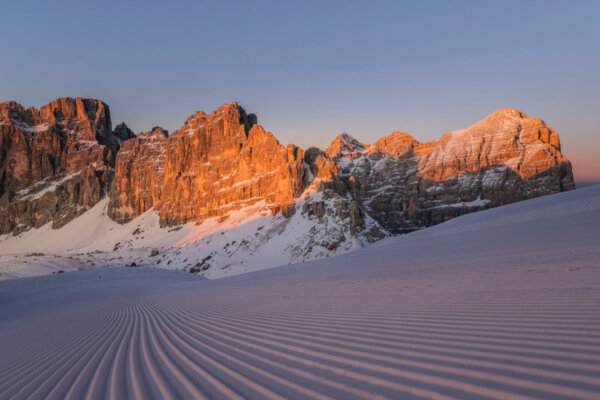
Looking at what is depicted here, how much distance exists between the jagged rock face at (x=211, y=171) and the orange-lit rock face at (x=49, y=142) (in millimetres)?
23236

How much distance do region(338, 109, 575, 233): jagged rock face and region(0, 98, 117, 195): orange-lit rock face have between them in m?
112

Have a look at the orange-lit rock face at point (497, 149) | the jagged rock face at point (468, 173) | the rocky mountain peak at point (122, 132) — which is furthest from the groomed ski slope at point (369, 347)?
the rocky mountain peak at point (122, 132)

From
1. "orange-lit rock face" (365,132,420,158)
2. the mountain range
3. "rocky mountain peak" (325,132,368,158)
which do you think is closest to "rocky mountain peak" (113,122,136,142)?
the mountain range

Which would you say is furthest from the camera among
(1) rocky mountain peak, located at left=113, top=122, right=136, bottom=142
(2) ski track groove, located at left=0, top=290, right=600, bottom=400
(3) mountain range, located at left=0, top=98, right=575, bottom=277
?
(1) rocky mountain peak, located at left=113, top=122, right=136, bottom=142

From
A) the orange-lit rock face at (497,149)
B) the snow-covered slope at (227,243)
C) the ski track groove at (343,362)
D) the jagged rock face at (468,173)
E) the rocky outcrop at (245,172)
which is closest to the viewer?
the ski track groove at (343,362)

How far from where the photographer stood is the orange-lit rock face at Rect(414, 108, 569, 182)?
87812mm

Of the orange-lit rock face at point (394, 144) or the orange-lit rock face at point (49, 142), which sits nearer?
the orange-lit rock face at point (49, 142)

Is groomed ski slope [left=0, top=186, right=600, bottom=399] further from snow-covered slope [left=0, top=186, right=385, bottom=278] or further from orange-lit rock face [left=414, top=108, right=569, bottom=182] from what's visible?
orange-lit rock face [left=414, top=108, right=569, bottom=182]

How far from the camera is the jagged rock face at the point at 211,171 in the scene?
6875 centimetres

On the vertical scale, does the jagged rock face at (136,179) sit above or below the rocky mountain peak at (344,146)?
below

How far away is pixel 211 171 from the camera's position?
90500 millimetres

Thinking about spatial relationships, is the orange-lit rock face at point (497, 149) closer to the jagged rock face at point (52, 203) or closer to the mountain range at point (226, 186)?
the mountain range at point (226, 186)

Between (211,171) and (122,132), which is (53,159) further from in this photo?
(211,171)

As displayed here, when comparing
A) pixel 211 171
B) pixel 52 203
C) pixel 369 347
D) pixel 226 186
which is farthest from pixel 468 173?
pixel 52 203
